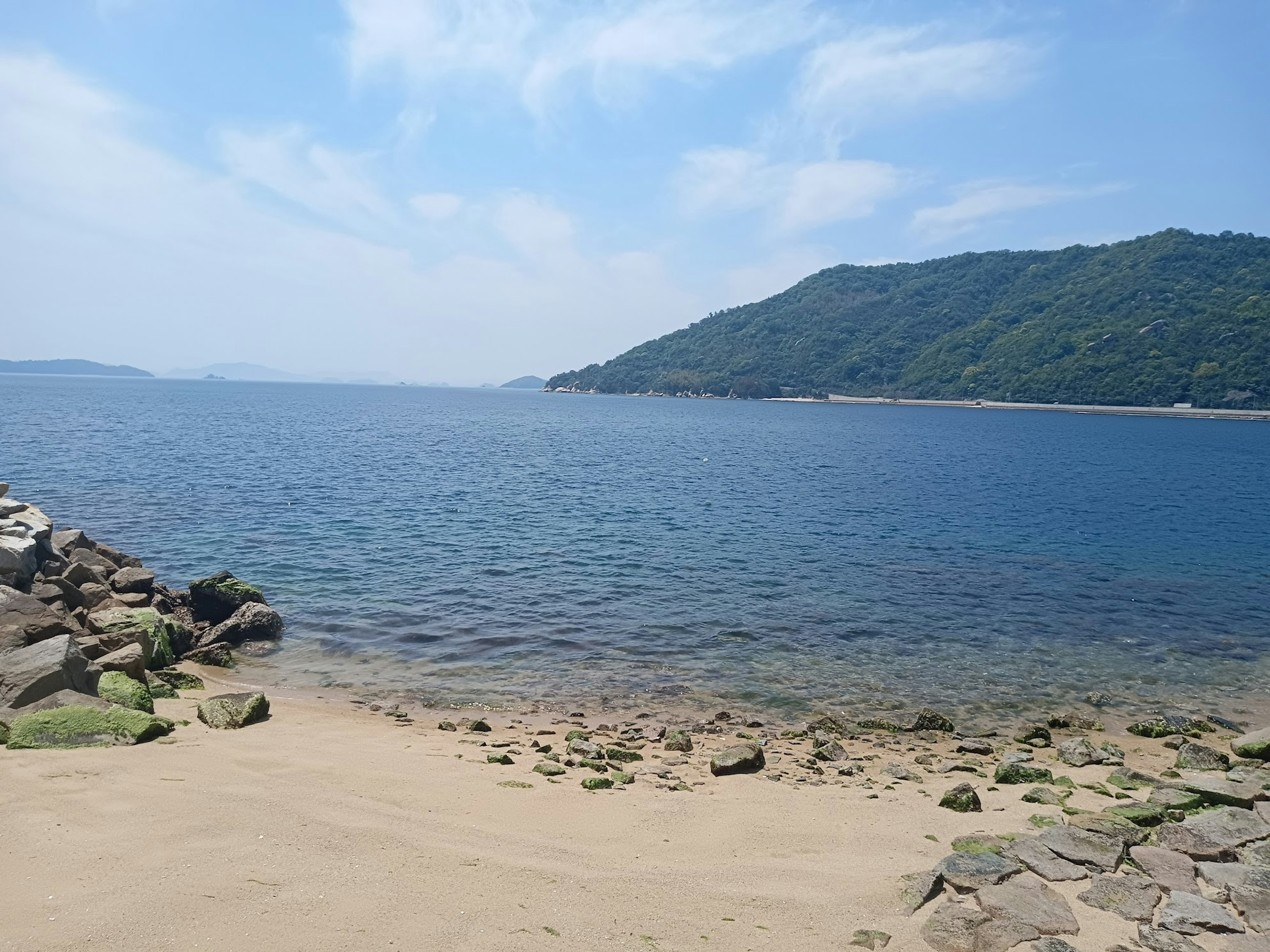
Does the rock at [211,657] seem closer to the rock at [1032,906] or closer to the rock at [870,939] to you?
the rock at [870,939]

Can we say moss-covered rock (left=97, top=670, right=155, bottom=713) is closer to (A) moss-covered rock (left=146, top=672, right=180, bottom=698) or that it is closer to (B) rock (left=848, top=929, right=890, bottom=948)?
(A) moss-covered rock (left=146, top=672, right=180, bottom=698)

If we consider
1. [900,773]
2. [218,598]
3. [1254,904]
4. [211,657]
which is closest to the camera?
[1254,904]

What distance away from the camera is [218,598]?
21.1 metres

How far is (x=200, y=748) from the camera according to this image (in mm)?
11508

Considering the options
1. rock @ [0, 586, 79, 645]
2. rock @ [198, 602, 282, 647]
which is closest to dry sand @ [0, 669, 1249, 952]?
rock @ [0, 586, 79, 645]

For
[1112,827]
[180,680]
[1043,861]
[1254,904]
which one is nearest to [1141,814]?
[1112,827]

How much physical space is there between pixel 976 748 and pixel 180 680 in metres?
16.6

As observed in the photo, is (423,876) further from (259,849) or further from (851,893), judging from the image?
(851,893)

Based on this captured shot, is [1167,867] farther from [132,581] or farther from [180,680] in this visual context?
[132,581]

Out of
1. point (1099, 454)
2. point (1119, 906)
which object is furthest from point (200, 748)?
point (1099, 454)

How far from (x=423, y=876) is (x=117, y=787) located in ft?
14.4

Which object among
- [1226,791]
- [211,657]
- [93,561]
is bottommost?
[211,657]

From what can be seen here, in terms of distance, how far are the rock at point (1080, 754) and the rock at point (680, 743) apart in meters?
6.98

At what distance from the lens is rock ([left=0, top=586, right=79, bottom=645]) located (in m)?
13.8
